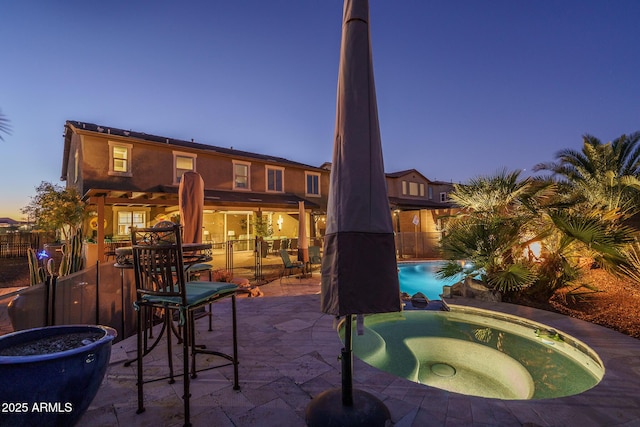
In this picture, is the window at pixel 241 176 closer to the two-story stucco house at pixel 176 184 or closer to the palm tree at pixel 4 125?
the two-story stucco house at pixel 176 184

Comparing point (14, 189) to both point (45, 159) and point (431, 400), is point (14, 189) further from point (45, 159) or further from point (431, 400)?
point (431, 400)

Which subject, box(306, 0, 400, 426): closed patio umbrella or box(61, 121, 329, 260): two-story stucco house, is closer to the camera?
box(306, 0, 400, 426): closed patio umbrella

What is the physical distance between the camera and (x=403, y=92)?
82.0 ft

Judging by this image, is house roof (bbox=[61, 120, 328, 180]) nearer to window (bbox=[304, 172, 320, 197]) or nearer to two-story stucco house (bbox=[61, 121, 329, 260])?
two-story stucco house (bbox=[61, 121, 329, 260])

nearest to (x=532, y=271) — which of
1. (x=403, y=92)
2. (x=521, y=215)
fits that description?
(x=521, y=215)

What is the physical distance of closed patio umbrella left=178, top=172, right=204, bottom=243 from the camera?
5.71 metres

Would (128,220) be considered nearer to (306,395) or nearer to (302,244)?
(302,244)

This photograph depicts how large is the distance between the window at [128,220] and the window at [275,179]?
23.8 ft

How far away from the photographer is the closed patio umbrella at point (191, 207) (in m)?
5.71

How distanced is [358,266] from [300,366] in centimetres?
187

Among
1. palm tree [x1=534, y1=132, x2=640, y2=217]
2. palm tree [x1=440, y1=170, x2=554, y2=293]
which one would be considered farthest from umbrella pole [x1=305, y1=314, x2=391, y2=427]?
palm tree [x1=534, y1=132, x2=640, y2=217]

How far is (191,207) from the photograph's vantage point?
5.81 m

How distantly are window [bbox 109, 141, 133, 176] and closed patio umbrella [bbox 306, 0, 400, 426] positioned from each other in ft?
48.5

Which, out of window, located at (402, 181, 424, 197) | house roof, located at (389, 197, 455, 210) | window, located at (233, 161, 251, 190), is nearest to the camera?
window, located at (233, 161, 251, 190)
